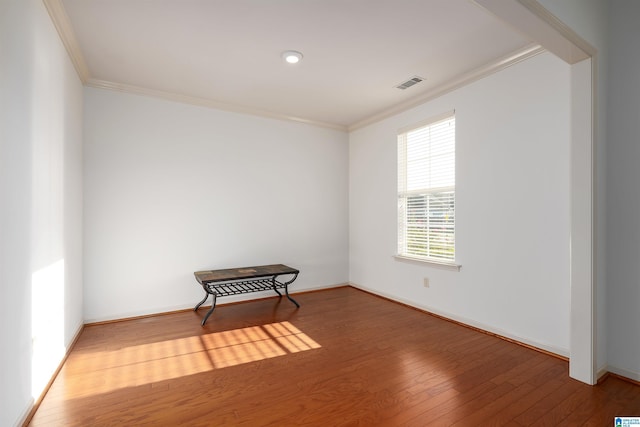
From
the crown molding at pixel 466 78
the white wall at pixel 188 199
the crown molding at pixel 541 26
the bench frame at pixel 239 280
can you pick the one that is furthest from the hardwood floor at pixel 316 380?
the crown molding at pixel 466 78

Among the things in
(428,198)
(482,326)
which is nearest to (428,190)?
(428,198)

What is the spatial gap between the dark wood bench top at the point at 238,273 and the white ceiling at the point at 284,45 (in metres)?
2.16

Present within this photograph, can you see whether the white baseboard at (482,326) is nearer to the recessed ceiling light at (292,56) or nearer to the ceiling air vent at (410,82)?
the ceiling air vent at (410,82)

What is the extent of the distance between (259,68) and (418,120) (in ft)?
6.53

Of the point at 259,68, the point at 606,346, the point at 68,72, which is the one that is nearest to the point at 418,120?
the point at 259,68

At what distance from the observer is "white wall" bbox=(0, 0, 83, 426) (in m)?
1.56

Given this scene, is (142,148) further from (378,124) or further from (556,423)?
(556,423)

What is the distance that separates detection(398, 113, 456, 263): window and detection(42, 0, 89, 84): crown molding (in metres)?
3.48

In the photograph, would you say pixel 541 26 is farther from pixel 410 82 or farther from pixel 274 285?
pixel 274 285

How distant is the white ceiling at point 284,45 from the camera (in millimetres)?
2254

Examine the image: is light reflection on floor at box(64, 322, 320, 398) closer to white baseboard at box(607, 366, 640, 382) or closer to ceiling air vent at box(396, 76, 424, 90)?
white baseboard at box(607, 366, 640, 382)

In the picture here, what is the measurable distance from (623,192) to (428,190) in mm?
1777

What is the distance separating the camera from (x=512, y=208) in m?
2.91

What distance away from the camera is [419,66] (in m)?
3.09
